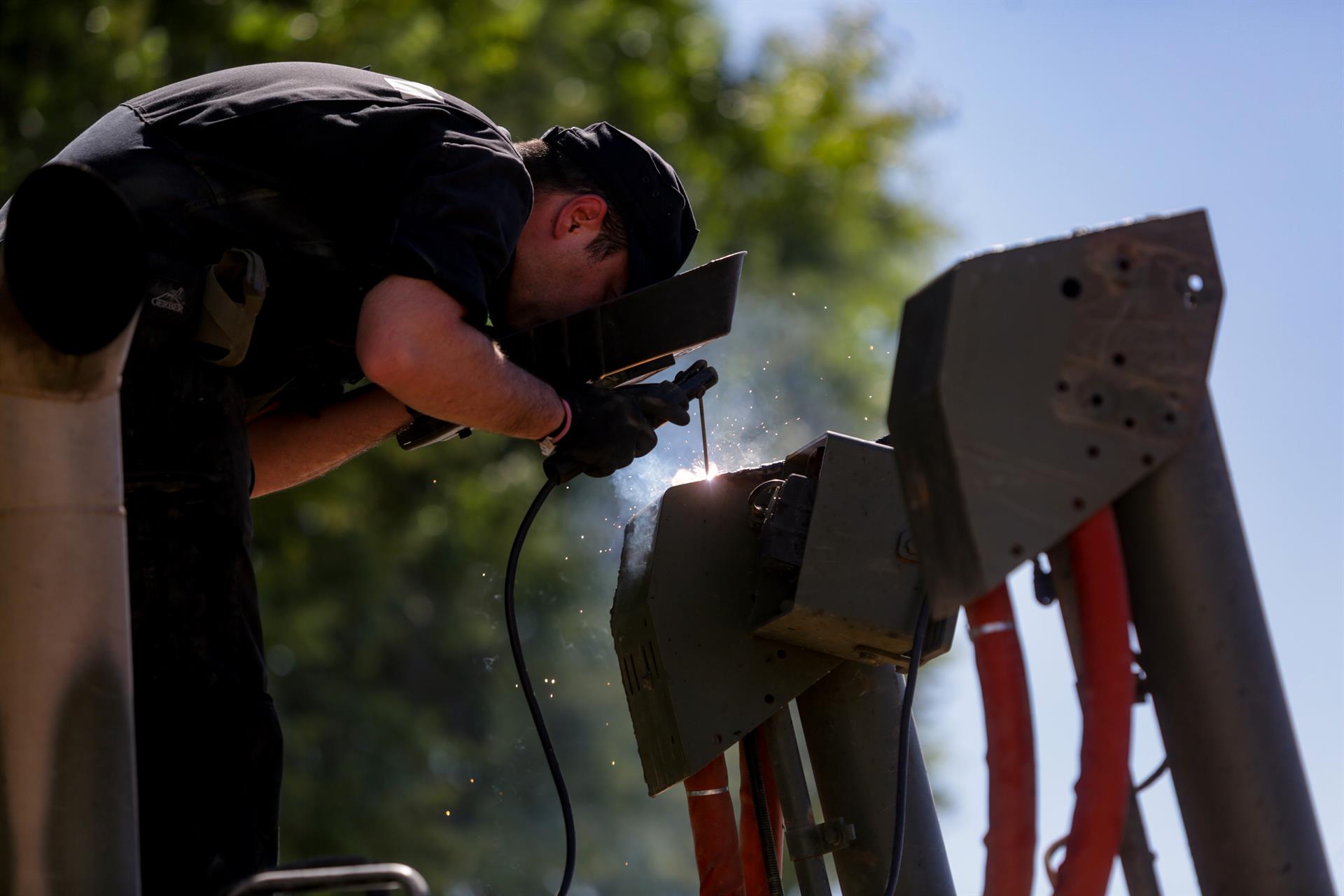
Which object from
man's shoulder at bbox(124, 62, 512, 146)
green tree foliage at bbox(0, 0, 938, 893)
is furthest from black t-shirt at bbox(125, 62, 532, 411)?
green tree foliage at bbox(0, 0, 938, 893)

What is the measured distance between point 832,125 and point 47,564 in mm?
12734

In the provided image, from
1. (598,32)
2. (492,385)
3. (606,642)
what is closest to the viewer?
(492,385)

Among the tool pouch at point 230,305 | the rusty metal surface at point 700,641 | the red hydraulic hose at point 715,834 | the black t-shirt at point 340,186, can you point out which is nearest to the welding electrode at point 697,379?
the rusty metal surface at point 700,641

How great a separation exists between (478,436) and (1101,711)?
30.1ft

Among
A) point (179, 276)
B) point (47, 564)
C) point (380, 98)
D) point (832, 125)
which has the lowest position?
point (47, 564)

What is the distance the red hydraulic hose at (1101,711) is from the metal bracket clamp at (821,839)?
799mm

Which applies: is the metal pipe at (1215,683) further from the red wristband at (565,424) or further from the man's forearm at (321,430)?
the man's forearm at (321,430)

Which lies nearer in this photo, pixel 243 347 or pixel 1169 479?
pixel 1169 479

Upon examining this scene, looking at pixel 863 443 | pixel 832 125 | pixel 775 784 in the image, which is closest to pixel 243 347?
pixel 863 443

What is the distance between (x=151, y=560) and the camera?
6.42 feet

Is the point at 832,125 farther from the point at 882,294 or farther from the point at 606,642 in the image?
the point at 606,642

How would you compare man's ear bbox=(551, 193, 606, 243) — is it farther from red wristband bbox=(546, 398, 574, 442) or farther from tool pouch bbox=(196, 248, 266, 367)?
tool pouch bbox=(196, 248, 266, 367)

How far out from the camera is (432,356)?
216cm

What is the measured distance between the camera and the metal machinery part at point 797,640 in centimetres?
218
